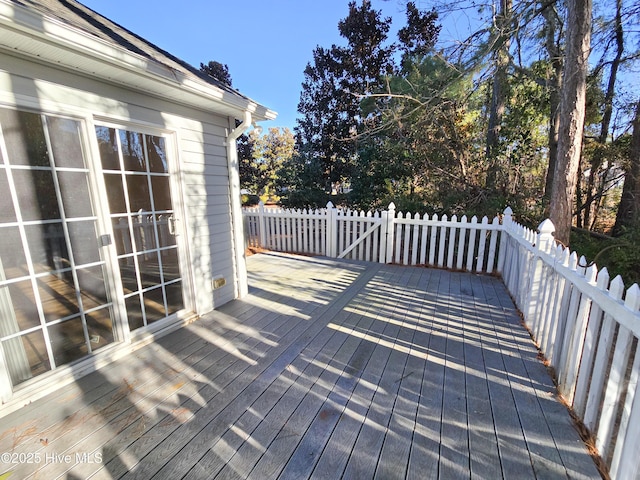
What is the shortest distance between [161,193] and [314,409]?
2270mm

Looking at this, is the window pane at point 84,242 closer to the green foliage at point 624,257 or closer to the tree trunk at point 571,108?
the tree trunk at point 571,108

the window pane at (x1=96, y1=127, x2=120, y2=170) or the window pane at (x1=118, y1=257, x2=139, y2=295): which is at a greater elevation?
the window pane at (x1=96, y1=127, x2=120, y2=170)

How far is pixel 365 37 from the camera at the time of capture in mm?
9328

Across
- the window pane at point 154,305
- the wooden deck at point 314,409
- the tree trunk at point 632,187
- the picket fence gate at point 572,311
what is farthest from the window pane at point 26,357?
the tree trunk at point 632,187

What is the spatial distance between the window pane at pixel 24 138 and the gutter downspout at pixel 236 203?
1.60 m

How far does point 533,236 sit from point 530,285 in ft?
1.71

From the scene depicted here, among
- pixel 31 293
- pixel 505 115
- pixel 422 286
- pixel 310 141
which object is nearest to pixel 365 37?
pixel 310 141

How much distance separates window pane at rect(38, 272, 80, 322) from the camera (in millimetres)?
1870

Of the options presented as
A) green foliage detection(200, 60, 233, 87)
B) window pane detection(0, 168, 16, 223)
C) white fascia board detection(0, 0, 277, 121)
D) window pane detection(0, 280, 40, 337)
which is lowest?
window pane detection(0, 280, 40, 337)

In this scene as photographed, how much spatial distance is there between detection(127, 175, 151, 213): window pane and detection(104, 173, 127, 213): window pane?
0.21 feet

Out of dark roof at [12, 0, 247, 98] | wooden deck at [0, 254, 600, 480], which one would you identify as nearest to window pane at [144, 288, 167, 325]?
wooden deck at [0, 254, 600, 480]

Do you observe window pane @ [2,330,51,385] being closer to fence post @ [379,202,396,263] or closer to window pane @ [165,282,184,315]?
window pane @ [165,282,184,315]

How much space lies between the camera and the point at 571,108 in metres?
3.53

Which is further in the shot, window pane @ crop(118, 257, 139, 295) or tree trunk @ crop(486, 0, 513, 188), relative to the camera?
tree trunk @ crop(486, 0, 513, 188)
